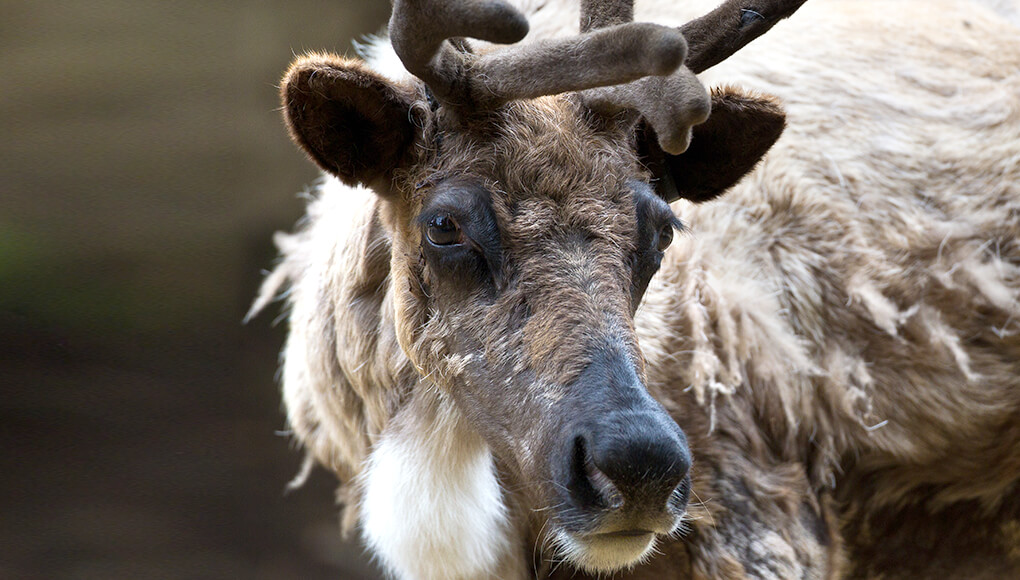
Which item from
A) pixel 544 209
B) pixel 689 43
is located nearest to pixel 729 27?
pixel 689 43

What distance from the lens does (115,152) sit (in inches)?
202

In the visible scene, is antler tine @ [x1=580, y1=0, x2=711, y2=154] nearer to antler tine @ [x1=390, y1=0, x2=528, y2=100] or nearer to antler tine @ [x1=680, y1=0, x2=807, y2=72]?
antler tine @ [x1=680, y1=0, x2=807, y2=72]

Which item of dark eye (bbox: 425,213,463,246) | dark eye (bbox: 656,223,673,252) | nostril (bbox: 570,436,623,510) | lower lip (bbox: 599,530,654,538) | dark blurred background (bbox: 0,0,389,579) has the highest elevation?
dark eye (bbox: 425,213,463,246)

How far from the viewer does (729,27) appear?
8.93 ft

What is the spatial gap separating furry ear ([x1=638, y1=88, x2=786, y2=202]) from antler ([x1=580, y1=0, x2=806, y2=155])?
0.21 metres

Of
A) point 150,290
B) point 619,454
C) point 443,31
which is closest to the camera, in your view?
point 619,454

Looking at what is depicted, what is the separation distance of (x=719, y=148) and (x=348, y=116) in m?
1.10

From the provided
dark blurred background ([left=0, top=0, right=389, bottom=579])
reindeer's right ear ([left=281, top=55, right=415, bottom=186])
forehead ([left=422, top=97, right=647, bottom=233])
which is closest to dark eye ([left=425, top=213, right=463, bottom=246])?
forehead ([left=422, top=97, right=647, bottom=233])

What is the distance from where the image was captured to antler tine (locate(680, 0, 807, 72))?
2.68m

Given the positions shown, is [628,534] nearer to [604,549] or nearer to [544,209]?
[604,549]

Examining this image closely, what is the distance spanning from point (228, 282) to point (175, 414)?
79 centimetres

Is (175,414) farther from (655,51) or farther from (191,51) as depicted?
(655,51)

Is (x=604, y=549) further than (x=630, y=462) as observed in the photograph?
Yes

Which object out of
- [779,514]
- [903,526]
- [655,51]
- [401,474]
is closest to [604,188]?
[655,51]
